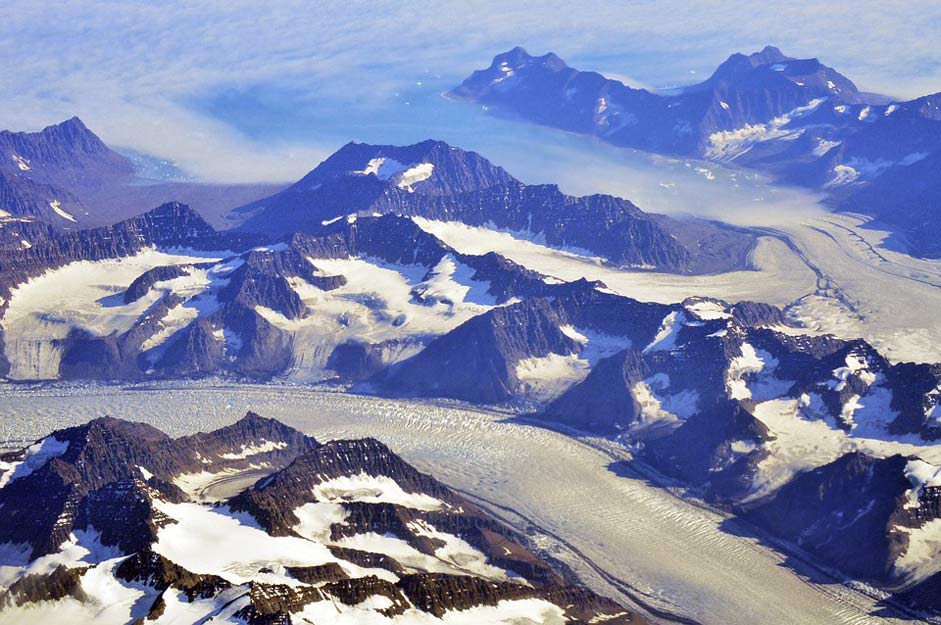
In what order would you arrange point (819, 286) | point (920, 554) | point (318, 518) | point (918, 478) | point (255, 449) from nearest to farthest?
point (318, 518), point (920, 554), point (918, 478), point (255, 449), point (819, 286)

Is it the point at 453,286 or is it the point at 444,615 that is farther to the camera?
the point at 453,286

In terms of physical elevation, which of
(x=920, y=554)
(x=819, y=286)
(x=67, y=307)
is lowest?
(x=920, y=554)

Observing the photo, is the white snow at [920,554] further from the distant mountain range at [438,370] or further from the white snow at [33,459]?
the white snow at [33,459]

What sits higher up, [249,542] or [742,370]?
[742,370]

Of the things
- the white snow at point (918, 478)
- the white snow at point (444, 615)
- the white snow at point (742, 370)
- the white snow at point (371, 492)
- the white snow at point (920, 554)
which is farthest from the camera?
the white snow at point (742, 370)

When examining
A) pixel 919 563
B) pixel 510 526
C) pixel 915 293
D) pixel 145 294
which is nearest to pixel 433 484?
pixel 510 526

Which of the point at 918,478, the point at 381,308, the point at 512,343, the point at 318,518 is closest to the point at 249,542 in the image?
the point at 318,518

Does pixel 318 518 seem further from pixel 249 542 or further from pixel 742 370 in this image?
pixel 742 370

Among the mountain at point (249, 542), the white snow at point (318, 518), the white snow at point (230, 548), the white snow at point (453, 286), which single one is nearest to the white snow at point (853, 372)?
the mountain at point (249, 542)

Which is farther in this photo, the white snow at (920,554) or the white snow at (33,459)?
the white snow at (33,459)
